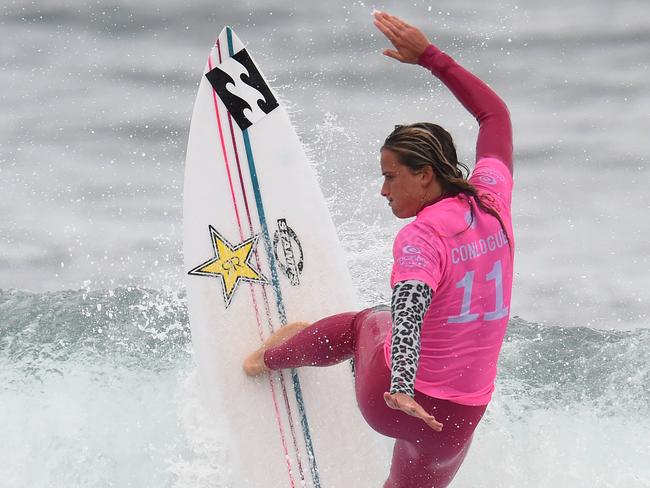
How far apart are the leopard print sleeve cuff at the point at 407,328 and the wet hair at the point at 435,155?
0.24m

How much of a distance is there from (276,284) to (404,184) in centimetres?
150

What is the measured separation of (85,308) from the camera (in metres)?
5.55

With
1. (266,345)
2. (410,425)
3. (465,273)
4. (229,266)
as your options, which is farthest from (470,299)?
(229,266)

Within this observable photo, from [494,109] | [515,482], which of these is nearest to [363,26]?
[515,482]

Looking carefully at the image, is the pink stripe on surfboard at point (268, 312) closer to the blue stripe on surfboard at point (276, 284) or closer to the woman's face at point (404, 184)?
the blue stripe on surfboard at point (276, 284)

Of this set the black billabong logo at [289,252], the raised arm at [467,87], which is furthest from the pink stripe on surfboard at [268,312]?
the raised arm at [467,87]

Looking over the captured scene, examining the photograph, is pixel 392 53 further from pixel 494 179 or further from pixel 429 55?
pixel 494 179

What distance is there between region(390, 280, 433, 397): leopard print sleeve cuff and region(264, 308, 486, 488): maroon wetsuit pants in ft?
1.09

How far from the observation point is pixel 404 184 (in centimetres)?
242

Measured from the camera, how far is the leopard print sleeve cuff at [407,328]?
88.4 inches

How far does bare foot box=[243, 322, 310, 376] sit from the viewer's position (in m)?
3.57

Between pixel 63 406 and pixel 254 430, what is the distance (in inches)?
64.2

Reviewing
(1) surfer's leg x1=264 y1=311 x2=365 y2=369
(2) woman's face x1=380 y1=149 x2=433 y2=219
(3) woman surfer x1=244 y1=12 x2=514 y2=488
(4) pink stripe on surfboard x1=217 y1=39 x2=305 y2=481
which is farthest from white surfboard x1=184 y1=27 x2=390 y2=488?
(2) woman's face x1=380 y1=149 x2=433 y2=219

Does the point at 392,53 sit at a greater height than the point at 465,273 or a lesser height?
greater
